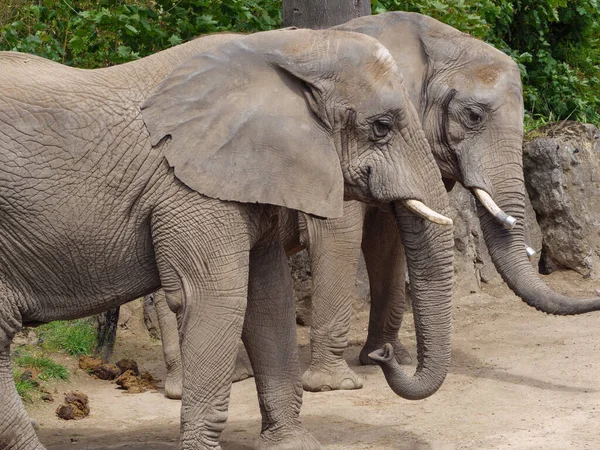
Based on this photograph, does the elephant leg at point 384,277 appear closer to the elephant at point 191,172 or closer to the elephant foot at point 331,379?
the elephant foot at point 331,379

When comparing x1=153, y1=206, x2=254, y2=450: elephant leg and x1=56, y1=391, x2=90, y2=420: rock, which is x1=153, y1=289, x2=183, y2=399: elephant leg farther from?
x1=153, y1=206, x2=254, y2=450: elephant leg

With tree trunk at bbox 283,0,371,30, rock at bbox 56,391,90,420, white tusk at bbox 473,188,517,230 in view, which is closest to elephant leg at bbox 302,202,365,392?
white tusk at bbox 473,188,517,230

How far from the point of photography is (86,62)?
9570 mm

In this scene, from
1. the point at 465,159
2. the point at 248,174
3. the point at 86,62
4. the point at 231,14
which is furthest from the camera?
the point at 86,62

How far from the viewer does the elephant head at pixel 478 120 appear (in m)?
7.09

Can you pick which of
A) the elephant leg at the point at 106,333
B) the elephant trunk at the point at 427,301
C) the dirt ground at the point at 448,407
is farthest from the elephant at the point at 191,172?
the elephant leg at the point at 106,333

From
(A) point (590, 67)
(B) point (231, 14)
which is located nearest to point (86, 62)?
(B) point (231, 14)

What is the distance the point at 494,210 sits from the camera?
6926 millimetres

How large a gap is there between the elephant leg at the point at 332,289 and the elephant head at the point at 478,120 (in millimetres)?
683

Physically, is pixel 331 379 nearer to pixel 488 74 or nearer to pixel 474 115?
pixel 474 115

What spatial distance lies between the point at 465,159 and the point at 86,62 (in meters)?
3.70

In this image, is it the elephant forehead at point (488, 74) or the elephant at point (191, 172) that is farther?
the elephant forehead at point (488, 74)

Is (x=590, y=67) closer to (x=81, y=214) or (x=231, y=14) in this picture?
(x=231, y=14)

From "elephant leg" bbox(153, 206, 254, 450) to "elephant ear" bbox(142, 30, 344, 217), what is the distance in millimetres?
165
